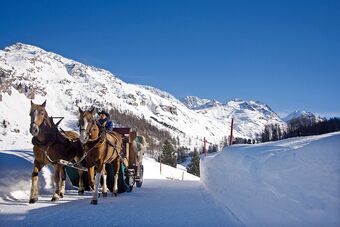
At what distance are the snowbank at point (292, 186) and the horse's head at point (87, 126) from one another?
385 cm

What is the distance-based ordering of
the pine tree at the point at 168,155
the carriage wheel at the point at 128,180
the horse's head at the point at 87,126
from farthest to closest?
1. the pine tree at the point at 168,155
2. the carriage wheel at the point at 128,180
3. the horse's head at the point at 87,126

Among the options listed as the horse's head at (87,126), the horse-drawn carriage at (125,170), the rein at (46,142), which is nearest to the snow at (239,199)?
the horse-drawn carriage at (125,170)

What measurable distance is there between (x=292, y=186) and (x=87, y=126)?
5764 mm

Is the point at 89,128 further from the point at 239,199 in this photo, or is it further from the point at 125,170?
the point at 239,199

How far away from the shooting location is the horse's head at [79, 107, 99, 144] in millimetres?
9578

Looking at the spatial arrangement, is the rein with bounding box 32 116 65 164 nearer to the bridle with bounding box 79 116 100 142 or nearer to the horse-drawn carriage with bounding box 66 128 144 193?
the bridle with bounding box 79 116 100 142

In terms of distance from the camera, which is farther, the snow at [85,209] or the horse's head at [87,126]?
the horse's head at [87,126]

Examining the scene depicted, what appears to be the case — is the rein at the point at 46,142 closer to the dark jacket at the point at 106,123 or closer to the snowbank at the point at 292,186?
the dark jacket at the point at 106,123

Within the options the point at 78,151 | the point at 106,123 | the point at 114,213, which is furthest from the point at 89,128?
the point at 106,123

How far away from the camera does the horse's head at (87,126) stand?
958 cm

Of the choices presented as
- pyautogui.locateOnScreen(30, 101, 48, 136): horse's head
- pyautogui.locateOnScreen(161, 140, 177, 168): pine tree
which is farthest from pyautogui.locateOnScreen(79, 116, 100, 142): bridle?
pyautogui.locateOnScreen(161, 140, 177, 168): pine tree

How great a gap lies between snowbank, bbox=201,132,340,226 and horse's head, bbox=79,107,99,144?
12.6 ft

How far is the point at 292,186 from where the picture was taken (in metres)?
5.38

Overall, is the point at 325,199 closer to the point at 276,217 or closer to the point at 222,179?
the point at 276,217
